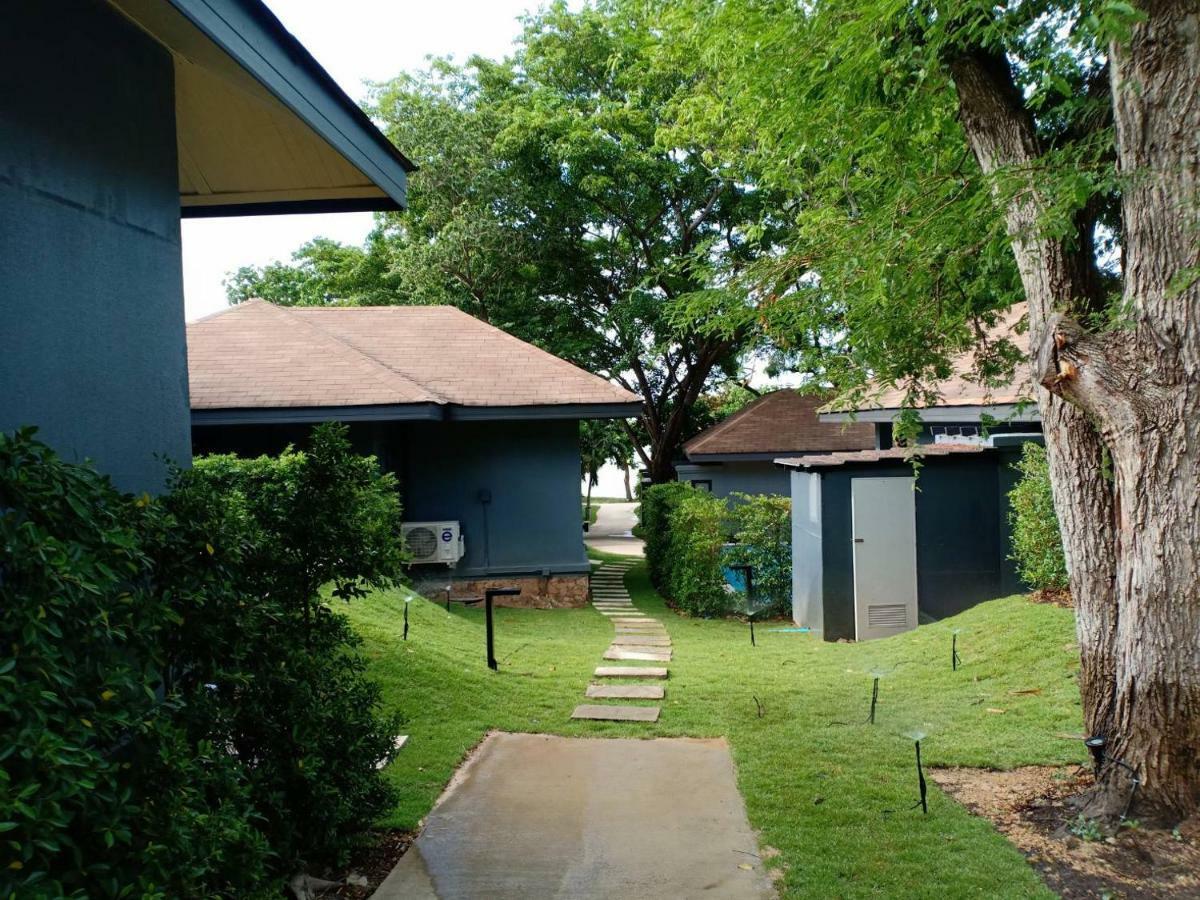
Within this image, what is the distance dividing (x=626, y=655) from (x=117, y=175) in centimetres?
758

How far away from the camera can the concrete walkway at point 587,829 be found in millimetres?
4238

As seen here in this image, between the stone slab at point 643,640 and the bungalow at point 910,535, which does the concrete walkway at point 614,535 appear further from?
the bungalow at point 910,535

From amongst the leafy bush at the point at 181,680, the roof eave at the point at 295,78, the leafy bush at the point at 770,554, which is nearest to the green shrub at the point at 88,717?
the leafy bush at the point at 181,680

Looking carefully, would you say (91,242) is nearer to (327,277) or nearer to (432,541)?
(432,541)

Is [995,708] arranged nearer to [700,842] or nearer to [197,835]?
[700,842]

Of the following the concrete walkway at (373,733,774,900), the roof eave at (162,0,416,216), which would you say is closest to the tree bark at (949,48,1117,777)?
the concrete walkway at (373,733,774,900)

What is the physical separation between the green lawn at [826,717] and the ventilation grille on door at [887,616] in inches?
32.0

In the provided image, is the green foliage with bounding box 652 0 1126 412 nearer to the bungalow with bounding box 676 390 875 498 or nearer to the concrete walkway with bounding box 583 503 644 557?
the bungalow with bounding box 676 390 875 498

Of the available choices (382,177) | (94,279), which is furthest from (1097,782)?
(94,279)

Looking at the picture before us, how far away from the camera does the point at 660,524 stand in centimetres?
1797

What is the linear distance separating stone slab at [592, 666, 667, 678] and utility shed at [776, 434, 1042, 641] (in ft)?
11.7

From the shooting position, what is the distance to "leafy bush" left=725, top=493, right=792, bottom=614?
46.5ft

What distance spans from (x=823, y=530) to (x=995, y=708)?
4.60 m

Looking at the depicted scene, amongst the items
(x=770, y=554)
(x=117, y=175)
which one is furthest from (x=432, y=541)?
(x=117, y=175)
